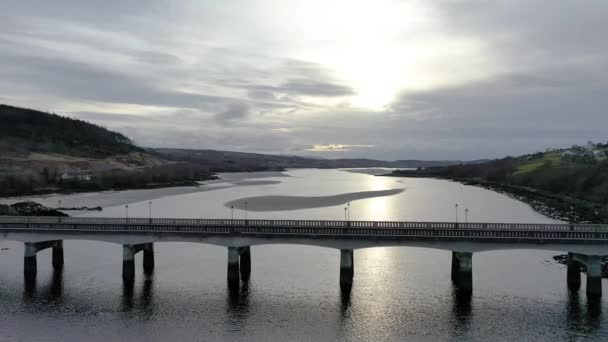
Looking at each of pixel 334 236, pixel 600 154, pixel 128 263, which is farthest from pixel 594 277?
pixel 600 154

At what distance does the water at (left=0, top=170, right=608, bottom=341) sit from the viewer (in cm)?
3991

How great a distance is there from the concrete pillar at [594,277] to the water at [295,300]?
166cm

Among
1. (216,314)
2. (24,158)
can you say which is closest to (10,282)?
(216,314)

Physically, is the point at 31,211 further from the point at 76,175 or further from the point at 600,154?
the point at 600,154

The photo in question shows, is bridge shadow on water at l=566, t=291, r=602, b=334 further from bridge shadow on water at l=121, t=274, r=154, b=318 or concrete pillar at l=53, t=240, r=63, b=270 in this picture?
concrete pillar at l=53, t=240, r=63, b=270

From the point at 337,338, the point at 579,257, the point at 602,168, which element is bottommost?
the point at 337,338

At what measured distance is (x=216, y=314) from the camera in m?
44.0

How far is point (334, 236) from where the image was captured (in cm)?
5006

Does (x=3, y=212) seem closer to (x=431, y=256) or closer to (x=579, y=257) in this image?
(x=431, y=256)

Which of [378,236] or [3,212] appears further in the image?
[3,212]

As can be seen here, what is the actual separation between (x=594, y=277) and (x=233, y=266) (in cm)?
3638

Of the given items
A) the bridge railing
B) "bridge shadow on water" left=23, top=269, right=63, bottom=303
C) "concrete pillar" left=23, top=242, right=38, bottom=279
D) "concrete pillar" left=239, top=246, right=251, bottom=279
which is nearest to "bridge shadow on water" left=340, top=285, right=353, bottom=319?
the bridge railing

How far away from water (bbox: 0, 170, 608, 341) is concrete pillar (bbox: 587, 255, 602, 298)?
1.66 meters

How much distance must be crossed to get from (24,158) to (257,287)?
177861 millimetres
